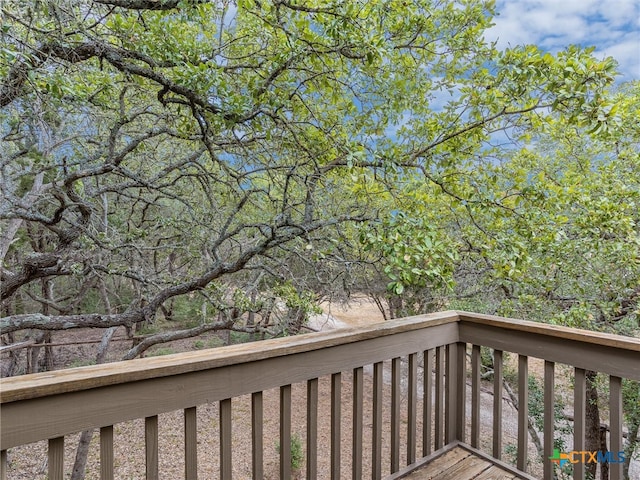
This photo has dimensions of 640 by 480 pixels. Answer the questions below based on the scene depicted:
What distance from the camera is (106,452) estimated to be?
3.25ft

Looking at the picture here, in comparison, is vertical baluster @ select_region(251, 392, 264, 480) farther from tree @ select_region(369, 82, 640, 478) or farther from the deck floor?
tree @ select_region(369, 82, 640, 478)

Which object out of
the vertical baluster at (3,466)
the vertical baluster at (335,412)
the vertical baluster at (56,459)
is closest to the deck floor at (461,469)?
the vertical baluster at (335,412)

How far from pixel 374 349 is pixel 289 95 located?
196cm

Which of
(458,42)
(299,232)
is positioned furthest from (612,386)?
(458,42)

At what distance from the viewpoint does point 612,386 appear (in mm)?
1477

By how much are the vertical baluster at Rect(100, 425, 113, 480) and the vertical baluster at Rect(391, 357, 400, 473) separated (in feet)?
3.85

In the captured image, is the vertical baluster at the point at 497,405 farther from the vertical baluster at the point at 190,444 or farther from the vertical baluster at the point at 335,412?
the vertical baluster at the point at 190,444

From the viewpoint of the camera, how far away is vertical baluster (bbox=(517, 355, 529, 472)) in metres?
1.72

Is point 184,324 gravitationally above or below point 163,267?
below

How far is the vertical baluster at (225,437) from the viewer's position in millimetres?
1184

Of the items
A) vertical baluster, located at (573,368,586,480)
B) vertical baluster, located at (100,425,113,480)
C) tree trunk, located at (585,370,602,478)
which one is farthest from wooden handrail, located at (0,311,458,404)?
tree trunk, located at (585,370,602,478)

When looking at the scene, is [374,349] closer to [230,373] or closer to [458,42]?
[230,373]

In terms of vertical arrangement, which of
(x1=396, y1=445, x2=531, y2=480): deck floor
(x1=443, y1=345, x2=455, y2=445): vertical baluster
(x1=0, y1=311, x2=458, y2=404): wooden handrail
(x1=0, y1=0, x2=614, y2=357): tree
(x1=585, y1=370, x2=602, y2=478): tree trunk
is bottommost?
(x1=585, y1=370, x2=602, y2=478): tree trunk

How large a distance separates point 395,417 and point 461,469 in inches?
18.3
